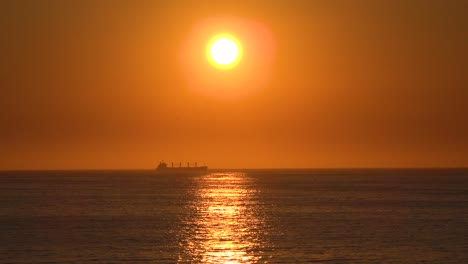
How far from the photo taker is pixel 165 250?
61969 millimetres

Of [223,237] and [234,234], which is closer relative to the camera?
[223,237]

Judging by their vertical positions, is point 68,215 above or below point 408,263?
above

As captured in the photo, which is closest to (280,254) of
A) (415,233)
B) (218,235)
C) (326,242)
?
(326,242)

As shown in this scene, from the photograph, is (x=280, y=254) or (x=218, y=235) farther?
(x=218, y=235)

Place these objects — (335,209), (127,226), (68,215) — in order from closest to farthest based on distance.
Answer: (127,226)
(68,215)
(335,209)

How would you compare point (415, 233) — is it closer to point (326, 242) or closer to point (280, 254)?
point (326, 242)

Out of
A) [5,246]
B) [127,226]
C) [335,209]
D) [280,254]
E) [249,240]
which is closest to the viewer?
[280,254]

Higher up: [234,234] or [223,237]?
[234,234]

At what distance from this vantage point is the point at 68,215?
325 feet

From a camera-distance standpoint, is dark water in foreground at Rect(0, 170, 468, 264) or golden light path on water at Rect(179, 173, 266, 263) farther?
dark water in foreground at Rect(0, 170, 468, 264)

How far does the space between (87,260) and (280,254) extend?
16327 mm

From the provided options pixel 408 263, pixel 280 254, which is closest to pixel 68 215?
pixel 280 254

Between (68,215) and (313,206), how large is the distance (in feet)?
139

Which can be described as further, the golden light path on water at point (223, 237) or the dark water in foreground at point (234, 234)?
the dark water in foreground at point (234, 234)
